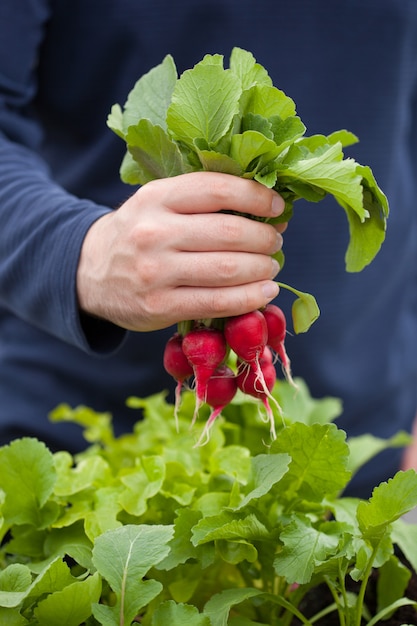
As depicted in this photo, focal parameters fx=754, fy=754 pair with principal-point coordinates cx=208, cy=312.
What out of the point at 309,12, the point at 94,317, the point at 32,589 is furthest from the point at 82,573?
the point at 309,12

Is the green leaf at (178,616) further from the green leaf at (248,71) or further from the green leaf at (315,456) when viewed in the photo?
the green leaf at (248,71)

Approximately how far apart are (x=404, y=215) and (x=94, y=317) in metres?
0.69

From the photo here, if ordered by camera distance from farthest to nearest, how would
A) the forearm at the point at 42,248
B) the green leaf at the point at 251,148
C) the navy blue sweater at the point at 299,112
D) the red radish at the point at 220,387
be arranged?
1. the navy blue sweater at the point at 299,112
2. the forearm at the point at 42,248
3. the red radish at the point at 220,387
4. the green leaf at the point at 251,148

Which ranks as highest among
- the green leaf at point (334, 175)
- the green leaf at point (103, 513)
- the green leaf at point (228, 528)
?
the green leaf at point (334, 175)

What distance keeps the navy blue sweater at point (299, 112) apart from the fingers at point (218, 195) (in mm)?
377

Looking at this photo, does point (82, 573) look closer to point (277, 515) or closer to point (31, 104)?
point (277, 515)

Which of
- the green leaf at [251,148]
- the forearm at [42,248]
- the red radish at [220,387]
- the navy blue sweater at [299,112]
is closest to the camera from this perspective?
the green leaf at [251,148]

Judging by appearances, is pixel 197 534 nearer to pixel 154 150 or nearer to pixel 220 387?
pixel 220 387

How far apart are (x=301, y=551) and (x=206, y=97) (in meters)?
0.33

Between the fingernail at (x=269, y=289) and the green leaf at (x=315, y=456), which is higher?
the fingernail at (x=269, y=289)

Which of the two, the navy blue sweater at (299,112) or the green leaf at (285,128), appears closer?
the green leaf at (285,128)

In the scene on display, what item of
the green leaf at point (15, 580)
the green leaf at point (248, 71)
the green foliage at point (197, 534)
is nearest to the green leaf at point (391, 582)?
the green foliage at point (197, 534)

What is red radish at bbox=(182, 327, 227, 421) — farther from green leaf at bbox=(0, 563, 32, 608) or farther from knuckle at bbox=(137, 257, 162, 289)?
green leaf at bbox=(0, 563, 32, 608)

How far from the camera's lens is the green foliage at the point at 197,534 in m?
0.53
